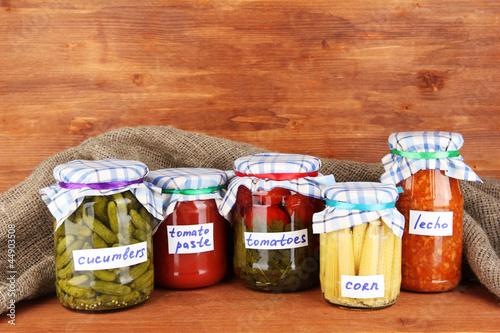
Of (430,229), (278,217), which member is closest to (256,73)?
(278,217)

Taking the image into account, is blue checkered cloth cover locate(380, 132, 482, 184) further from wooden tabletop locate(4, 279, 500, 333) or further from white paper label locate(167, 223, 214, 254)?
white paper label locate(167, 223, 214, 254)

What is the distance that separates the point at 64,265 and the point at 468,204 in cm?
76

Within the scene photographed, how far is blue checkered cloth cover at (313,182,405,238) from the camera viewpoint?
2.63ft

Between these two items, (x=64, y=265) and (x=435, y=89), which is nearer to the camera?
(x=64, y=265)

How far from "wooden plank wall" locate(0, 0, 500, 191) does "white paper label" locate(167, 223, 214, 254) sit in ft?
1.17

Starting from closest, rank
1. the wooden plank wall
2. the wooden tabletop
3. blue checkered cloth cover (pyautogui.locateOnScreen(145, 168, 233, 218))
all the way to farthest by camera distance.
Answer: the wooden tabletop, blue checkered cloth cover (pyautogui.locateOnScreen(145, 168, 233, 218)), the wooden plank wall

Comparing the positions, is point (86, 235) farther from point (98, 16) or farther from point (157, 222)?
point (98, 16)

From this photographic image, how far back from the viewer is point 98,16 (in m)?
1.17

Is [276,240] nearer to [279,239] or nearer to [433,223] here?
[279,239]

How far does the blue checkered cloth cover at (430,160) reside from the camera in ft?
2.84

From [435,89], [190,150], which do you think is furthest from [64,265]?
[435,89]

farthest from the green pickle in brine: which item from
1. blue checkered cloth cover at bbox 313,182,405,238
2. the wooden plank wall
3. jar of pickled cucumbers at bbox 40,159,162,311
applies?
the wooden plank wall

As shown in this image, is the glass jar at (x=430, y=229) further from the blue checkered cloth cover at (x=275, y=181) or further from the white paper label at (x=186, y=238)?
the white paper label at (x=186, y=238)

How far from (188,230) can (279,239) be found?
159 mm
